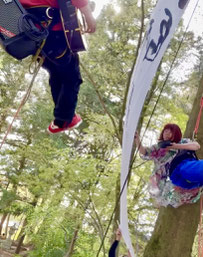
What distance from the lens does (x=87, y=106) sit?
9953 mm

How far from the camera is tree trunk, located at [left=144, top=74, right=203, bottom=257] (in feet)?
9.59

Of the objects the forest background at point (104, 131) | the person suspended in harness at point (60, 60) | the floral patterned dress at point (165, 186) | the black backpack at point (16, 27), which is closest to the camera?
the black backpack at point (16, 27)

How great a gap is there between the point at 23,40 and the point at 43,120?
8.84 metres

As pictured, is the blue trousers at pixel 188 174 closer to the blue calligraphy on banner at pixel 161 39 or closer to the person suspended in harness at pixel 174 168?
the person suspended in harness at pixel 174 168

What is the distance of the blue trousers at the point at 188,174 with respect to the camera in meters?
2.53

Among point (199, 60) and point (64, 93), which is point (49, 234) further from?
point (64, 93)

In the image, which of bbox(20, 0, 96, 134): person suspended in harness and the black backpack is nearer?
the black backpack

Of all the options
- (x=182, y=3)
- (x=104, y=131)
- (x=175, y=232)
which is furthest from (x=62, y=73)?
(x=104, y=131)

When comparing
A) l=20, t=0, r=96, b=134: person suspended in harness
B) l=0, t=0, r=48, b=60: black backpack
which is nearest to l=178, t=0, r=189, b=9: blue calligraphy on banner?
l=20, t=0, r=96, b=134: person suspended in harness

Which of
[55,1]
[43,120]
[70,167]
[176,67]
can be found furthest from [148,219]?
[55,1]

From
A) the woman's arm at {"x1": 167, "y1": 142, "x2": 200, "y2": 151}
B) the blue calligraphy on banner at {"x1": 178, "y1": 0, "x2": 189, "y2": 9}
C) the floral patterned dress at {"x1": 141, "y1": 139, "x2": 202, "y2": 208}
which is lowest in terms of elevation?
the floral patterned dress at {"x1": 141, "y1": 139, "x2": 202, "y2": 208}

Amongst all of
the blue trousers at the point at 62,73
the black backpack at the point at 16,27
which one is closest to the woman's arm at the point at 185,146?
the blue trousers at the point at 62,73

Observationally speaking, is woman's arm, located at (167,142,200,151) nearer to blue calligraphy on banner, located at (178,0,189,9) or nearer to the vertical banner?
the vertical banner

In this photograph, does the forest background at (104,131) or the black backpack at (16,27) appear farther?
the forest background at (104,131)
